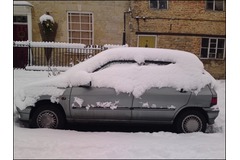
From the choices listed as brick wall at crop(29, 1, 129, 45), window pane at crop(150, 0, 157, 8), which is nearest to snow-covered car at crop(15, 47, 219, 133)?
brick wall at crop(29, 1, 129, 45)

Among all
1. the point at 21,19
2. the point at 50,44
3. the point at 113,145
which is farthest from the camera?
the point at 21,19

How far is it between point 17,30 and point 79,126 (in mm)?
9864

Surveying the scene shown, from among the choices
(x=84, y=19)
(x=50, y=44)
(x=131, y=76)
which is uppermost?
(x=84, y=19)

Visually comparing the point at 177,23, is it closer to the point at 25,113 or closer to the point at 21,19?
the point at 21,19

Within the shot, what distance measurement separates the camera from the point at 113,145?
4.14 metres

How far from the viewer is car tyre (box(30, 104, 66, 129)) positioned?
510 cm

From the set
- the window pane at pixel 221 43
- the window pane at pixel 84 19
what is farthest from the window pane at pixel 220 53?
the window pane at pixel 84 19

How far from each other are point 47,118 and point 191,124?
290 cm

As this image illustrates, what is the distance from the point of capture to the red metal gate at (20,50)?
13.0 m

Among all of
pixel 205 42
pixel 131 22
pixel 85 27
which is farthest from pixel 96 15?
pixel 205 42

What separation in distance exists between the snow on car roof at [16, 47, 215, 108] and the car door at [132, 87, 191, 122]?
0.10 meters

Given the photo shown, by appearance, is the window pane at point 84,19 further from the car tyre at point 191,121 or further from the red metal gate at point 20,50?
the car tyre at point 191,121

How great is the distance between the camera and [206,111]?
524 centimetres

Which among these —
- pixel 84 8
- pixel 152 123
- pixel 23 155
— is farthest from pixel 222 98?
pixel 84 8
